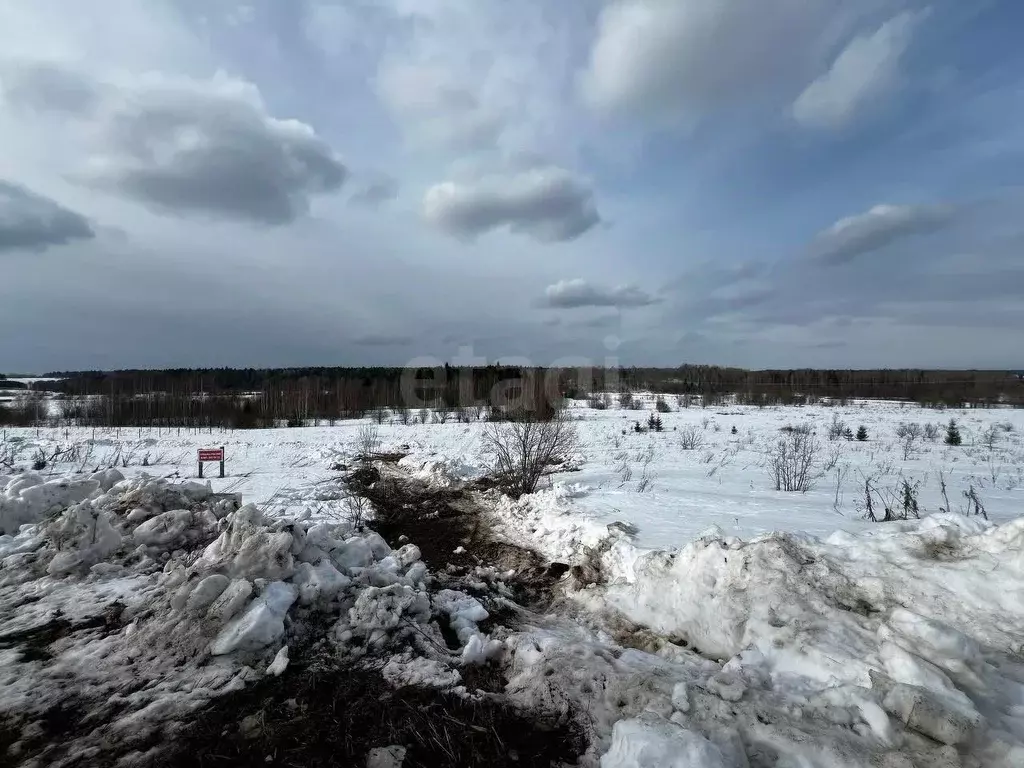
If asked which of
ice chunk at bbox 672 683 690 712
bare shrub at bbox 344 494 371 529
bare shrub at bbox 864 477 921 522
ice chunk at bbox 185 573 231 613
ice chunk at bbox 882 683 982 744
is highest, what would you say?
ice chunk at bbox 185 573 231 613

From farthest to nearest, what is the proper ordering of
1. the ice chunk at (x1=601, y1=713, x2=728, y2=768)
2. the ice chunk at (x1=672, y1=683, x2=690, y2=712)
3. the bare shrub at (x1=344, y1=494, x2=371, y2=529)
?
the bare shrub at (x1=344, y1=494, x2=371, y2=529) → the ice chunk at (x1=672, y1=683, x2=690, y2=712) → the ice chunk at (x1=601, y1=713, x2=728, y2=768)

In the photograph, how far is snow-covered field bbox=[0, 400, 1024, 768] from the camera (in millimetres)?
2596

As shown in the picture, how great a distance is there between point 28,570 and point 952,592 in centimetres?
899

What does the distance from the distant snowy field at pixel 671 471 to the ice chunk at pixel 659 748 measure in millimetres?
3766

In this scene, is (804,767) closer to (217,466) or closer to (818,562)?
(818,562)

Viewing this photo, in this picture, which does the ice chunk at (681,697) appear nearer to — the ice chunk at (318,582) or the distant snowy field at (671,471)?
the ice chunk at (318,582)

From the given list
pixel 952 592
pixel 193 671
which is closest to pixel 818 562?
pixel 952 592

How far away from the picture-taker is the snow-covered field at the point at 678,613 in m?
2.60

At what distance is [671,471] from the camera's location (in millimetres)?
12797

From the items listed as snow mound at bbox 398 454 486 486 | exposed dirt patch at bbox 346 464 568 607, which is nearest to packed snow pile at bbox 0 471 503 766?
exposed dirt patch at bbox 346 464 568 607

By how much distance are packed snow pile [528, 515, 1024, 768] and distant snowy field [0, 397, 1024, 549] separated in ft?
5.19

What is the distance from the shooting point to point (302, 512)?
8.33 m

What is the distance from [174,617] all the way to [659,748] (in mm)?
3751

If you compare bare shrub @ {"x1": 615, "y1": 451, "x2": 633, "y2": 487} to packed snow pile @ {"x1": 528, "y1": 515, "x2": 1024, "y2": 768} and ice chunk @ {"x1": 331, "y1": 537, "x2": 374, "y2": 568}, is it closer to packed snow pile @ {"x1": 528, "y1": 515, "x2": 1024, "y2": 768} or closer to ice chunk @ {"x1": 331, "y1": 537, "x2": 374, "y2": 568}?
packed snow pile @ {"x1": 528, "y1": 515, "x2": 1024, "y2": 768}
